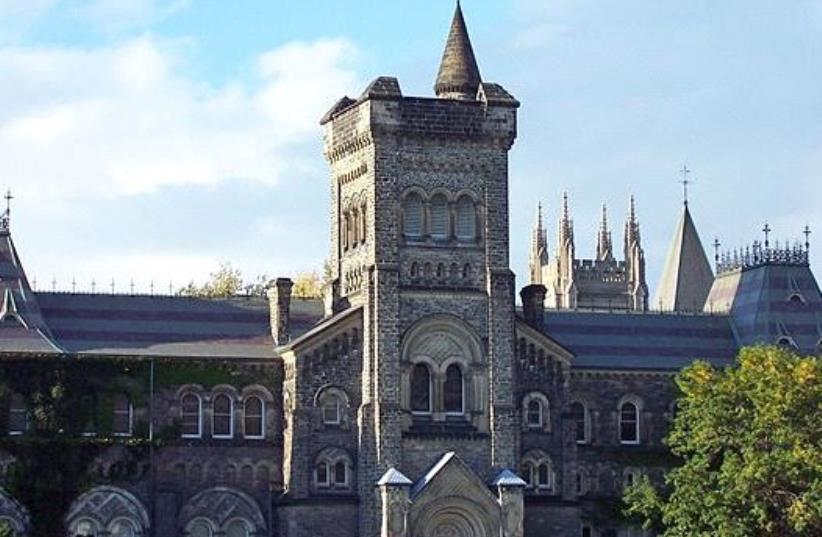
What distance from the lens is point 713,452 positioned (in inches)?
3654

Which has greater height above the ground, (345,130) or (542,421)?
(345,130)

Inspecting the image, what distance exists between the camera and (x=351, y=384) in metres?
94.4

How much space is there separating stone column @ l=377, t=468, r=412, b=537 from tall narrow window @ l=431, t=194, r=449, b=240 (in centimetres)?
967

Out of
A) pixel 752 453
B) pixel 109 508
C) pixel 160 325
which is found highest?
pixel 160 325

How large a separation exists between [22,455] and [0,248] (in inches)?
345

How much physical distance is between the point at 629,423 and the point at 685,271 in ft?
159

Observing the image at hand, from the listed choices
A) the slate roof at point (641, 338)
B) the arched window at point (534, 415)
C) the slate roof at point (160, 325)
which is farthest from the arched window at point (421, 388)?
the slate roof at point (641, 338)

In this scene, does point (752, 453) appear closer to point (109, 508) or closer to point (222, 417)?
point (222, 417)

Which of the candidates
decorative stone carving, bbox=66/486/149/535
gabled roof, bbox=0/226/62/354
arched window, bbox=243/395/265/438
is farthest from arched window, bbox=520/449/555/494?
gabled roof, bbox=0/226/62/354

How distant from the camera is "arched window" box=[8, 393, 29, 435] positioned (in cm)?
9281

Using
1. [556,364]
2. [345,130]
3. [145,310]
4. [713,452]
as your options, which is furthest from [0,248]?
Answer: [713,452]

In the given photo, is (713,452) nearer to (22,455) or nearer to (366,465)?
(366,465)

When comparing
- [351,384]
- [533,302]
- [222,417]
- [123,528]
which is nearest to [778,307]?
[533,302]

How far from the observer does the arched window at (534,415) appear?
9772 cm
